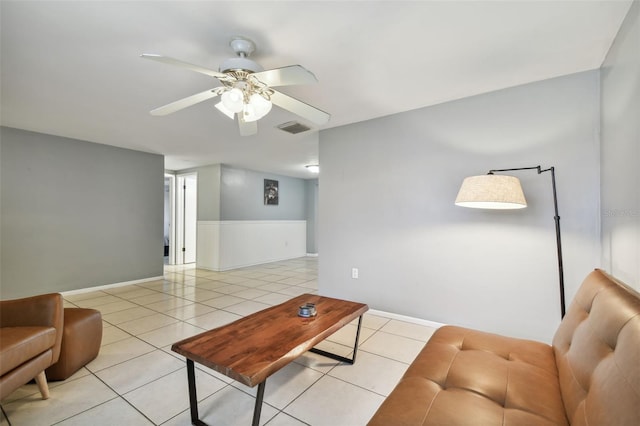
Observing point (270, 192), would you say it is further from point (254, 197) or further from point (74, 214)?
point (74, 214)

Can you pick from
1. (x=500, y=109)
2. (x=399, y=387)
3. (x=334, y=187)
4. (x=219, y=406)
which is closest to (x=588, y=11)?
(x=500, y=109)

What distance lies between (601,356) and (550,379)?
0.35 m

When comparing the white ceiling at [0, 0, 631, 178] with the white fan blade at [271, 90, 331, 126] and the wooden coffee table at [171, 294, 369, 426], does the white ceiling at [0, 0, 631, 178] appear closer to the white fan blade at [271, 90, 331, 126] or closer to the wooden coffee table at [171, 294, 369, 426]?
the white fan blade at [271, 90, 331, 126]

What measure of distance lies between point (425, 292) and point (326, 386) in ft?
4.69

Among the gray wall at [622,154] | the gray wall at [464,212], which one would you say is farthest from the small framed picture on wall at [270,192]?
the gray wall at [622,154]

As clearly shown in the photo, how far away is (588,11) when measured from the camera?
1.51 metres

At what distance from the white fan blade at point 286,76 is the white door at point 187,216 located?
5208mm

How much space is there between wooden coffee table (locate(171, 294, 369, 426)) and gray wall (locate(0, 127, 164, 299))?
12.1 feet

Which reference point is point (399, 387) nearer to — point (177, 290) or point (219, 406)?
point (219, 406)

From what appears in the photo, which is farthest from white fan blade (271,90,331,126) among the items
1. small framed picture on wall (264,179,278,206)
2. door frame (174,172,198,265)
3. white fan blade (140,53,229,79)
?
door frame (174,172,198,265)

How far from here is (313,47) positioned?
1801mm

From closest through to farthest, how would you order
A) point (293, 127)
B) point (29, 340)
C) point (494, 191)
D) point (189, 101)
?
1. point (29, 340)
2. point (189, 101)
3. point (494, 191)
4. point (293, 127)

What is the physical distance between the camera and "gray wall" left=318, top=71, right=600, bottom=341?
6.97 ft

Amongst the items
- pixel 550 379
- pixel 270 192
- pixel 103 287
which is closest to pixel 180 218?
pixel 270 192
